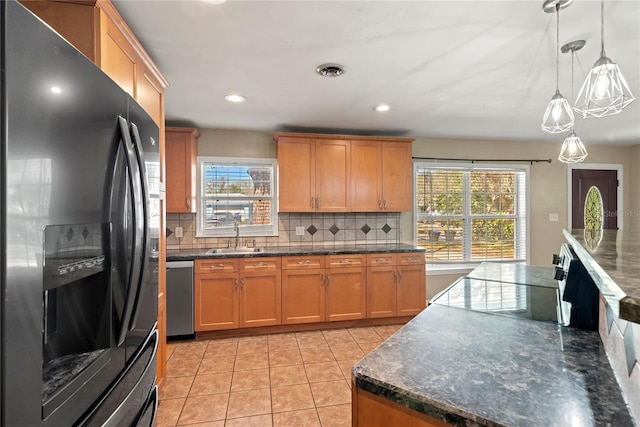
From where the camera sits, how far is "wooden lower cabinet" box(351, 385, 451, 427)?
0.78 meters

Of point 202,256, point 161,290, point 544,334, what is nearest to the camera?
point 544,334

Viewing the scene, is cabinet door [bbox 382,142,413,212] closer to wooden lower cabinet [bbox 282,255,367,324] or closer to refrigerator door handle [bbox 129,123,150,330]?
wooden lower cabinet [bbox 282,255,367,324]

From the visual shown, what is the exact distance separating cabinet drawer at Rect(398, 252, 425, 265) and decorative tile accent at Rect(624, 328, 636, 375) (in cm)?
300

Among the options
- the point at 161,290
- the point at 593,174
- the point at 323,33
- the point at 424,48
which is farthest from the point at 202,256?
the point at 593,174

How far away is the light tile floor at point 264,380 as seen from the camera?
6.74 feet

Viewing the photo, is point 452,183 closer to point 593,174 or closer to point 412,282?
point 412,282

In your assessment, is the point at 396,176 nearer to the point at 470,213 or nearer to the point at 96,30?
the point at 470,213

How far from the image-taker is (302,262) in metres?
3.51

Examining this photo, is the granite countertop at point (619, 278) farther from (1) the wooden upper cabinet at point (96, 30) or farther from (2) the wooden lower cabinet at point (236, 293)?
(2) the wooden lower cabinet at point (236, 293)

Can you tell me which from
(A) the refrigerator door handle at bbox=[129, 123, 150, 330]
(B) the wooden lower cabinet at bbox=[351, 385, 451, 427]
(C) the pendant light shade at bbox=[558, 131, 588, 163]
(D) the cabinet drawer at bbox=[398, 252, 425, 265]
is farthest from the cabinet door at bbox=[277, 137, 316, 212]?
(B) the wooden lower cabinet at bbox=[351, 385, 451, 427]

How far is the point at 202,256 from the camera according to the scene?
10.6 ft

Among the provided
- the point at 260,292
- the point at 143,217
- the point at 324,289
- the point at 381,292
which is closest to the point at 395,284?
the point at 381,292

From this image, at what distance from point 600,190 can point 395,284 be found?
369 cm

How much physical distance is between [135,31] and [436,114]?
9.06 feet
